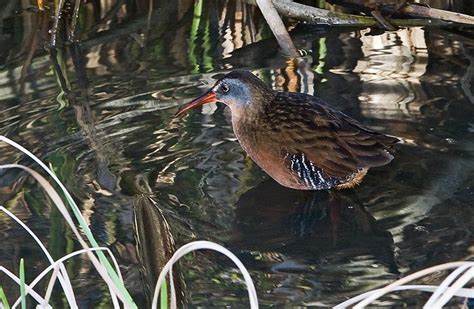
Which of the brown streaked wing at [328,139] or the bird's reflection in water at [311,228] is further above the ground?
the brown streaked wing at [328,139]

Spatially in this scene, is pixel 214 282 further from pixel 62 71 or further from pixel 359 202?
pixel 62 71

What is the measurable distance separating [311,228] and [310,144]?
1.23ft

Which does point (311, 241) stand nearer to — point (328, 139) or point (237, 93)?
point (328, 139)

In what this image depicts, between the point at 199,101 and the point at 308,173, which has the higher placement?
the point at 199,101

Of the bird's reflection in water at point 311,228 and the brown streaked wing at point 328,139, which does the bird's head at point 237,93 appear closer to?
the brown streaked wing at point 328,139

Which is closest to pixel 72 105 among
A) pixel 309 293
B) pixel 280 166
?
pixel 280 166

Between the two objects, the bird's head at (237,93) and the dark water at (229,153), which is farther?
the bird's head at (237,93)

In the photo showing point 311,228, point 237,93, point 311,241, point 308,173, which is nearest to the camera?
point 311,241

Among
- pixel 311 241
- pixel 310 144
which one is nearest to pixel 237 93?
pixel 310 144

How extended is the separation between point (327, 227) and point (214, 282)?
0.60m

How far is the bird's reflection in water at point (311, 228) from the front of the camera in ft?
11.0

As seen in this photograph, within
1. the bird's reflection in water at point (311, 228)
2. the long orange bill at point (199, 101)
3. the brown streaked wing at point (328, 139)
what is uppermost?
the long orange bill at point (199, 101)

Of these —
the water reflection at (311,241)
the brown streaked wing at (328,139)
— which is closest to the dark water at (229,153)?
the water reflection at (311,241)

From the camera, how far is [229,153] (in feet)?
13.7
